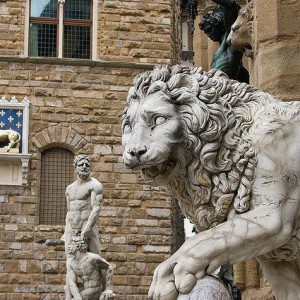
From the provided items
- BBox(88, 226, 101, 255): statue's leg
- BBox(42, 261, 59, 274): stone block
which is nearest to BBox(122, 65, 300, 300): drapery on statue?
BBox(88, 226, 101, 255): statue's leg

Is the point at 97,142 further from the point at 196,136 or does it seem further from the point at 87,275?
the point at 196,136

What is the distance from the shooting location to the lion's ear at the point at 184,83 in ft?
9.09

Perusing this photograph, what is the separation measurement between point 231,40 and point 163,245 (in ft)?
51.0

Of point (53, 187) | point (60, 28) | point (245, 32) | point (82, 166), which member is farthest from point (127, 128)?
point (60, 28)

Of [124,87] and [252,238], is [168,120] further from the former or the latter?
[124,87]

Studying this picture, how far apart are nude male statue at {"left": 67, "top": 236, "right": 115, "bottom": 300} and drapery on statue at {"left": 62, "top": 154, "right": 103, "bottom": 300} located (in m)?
0.41

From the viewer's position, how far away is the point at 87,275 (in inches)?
601

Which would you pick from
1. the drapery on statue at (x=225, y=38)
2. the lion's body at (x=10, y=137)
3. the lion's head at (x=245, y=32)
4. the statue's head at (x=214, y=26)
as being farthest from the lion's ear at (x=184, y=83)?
the lion's body at (x=10, y=137)

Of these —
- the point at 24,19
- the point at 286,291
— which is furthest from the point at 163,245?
the point at 286,291

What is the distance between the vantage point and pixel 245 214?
275cm

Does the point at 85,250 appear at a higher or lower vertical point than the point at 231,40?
lower

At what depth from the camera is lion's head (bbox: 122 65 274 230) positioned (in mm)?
2721

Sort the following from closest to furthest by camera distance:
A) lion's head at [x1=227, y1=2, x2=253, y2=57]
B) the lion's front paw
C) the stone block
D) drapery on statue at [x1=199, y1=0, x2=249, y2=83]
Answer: the lion's front paw → lion's head at [x1=227, y1=2, x2=253, y2=57] → drapery on statue at [x1=199, y1=0, x2=249, y2=83] → the stone block

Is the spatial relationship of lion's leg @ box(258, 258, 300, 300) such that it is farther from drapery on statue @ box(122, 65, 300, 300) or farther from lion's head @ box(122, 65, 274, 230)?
lion's head @ box(122, 65, 274, 230)
